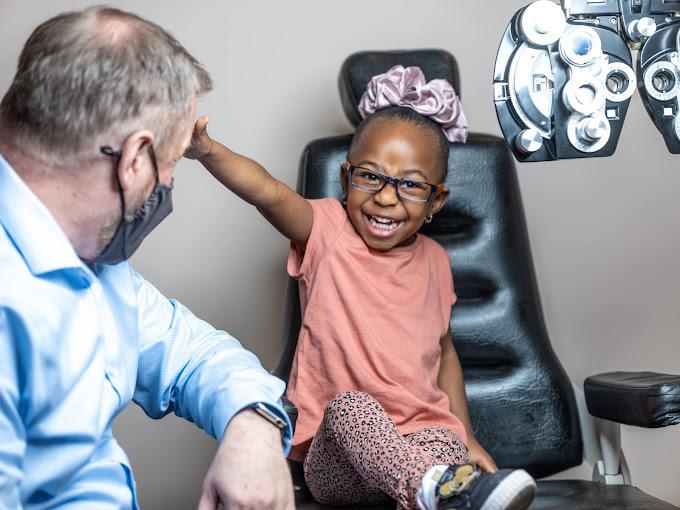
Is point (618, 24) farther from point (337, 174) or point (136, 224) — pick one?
point (136, 224)

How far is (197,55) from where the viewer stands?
7.89ft

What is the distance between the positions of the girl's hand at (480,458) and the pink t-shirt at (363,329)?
4 cm

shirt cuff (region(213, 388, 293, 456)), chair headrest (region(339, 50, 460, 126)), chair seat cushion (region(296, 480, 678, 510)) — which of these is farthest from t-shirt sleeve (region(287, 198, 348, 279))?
shirt cuff (region(213, 388, 293, 456))

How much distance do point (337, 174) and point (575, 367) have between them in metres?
1.01

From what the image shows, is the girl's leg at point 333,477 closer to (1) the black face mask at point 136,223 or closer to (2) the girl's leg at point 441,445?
(2) the girl's leg at point 441,445

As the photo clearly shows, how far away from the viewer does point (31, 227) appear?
3.38ft

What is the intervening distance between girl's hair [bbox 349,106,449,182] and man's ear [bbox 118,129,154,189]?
92 centimetres

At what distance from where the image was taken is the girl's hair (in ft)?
6.45

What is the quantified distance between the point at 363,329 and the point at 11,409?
103 cm

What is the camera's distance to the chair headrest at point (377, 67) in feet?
6.72

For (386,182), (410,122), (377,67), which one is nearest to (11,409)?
(386,182)

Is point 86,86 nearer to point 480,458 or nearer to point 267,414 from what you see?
point 267,414

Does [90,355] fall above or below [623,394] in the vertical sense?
above

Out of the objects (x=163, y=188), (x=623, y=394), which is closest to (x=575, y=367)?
(x=623, y=394)
